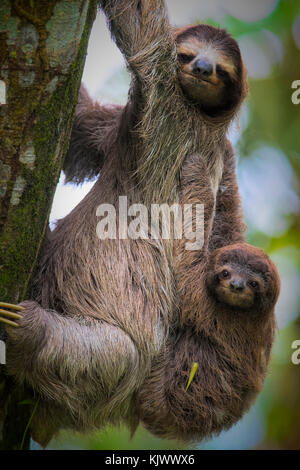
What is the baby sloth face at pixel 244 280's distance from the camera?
485 centimetres

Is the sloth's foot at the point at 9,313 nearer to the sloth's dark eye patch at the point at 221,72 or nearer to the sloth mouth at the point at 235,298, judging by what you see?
the sloth mouth at the point at 235,298

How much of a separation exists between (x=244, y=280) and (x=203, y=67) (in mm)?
1970

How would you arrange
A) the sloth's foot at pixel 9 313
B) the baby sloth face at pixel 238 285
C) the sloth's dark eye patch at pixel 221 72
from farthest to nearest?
the sloth's dark eye patch at pixel 221 72 < the baby sloth face at pixel 238 285 < the sloth's foot at pixel 9 313

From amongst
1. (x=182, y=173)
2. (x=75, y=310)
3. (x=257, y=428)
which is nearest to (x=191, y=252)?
(x=182, y=173)

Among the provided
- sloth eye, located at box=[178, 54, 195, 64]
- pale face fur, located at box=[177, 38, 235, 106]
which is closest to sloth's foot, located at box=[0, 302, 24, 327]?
pale face fur, located at box=[177, 38, 235, 106]

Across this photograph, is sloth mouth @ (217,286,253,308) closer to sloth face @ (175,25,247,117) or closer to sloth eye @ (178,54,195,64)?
sloth face @ (175,25,247,117)

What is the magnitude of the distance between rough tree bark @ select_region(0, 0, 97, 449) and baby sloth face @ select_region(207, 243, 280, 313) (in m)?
1.79

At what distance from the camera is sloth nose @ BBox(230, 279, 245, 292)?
4789 mm

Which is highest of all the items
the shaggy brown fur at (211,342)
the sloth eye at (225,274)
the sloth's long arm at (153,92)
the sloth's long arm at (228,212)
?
the sloth's long arm at (153,92)

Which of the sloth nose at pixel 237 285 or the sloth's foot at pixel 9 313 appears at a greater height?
the sloth nose at pixel 237 285

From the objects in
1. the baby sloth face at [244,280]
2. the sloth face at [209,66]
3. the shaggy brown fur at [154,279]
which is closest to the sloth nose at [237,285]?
the baby sloth face at [244,280]

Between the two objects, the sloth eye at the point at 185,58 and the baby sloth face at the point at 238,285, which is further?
the sloth eye at the point at 185,58

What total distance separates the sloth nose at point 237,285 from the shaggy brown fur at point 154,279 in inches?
12.0
